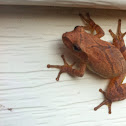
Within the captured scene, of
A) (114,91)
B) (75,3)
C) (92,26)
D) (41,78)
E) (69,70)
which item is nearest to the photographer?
(75,3)

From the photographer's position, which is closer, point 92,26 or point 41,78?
point 41,78

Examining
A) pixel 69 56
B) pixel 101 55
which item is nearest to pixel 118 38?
pixel 101 55

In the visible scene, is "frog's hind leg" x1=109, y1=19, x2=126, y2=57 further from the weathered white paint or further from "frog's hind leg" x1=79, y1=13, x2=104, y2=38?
the weathered white paint

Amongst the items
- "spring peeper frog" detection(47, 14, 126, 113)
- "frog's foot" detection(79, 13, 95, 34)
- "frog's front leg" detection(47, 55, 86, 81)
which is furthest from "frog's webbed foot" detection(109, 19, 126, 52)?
"frog's front leg" detection(47, 55, 86, 81)

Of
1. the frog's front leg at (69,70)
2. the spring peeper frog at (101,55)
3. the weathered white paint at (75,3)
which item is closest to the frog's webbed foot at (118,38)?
the spring peeper frog at (101,55)

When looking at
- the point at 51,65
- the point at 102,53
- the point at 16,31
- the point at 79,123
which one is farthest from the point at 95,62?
the point at 16,31

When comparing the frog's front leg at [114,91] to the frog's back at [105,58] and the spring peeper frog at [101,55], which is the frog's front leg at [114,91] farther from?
the frog's back at [105,58]

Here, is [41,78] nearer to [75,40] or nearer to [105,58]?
[75,40]

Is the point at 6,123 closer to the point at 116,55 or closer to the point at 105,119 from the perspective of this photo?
the point at 105,119
